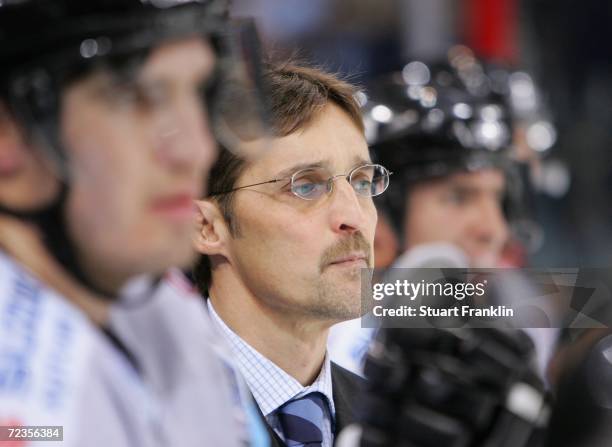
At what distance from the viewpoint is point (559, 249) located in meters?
3.12

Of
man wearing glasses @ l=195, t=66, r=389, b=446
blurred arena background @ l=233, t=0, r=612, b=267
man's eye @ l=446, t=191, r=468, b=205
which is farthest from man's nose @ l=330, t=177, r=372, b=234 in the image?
blurred arena background @ l=233, t=0, r=612, b=267

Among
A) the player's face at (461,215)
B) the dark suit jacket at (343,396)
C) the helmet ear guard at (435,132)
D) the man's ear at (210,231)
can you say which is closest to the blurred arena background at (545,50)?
the helmet ear guard at (435,132)

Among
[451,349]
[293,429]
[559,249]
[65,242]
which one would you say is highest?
[65,242]

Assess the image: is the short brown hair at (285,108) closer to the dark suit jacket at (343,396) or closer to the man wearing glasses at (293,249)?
the man wearing glasses at (293,249)

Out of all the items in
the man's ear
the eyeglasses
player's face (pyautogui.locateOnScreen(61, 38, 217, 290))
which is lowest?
the man's ear

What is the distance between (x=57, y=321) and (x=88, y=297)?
39 millimetres

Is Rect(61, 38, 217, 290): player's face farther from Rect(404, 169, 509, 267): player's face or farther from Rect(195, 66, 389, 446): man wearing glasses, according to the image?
Rect(404, 169, 509, 267): player's face

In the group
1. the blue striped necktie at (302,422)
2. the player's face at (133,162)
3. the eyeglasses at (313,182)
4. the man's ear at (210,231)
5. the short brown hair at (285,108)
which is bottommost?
the blue striped necktie at (302,422)

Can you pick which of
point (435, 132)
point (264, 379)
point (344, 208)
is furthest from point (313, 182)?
point (435, 132)

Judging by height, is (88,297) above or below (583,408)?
above

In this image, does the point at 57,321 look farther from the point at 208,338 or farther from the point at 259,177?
the point at 259,177

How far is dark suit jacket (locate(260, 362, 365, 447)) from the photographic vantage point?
1386 mm

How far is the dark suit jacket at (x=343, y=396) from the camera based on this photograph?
139cm

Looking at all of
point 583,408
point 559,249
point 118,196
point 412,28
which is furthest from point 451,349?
point 412,28
